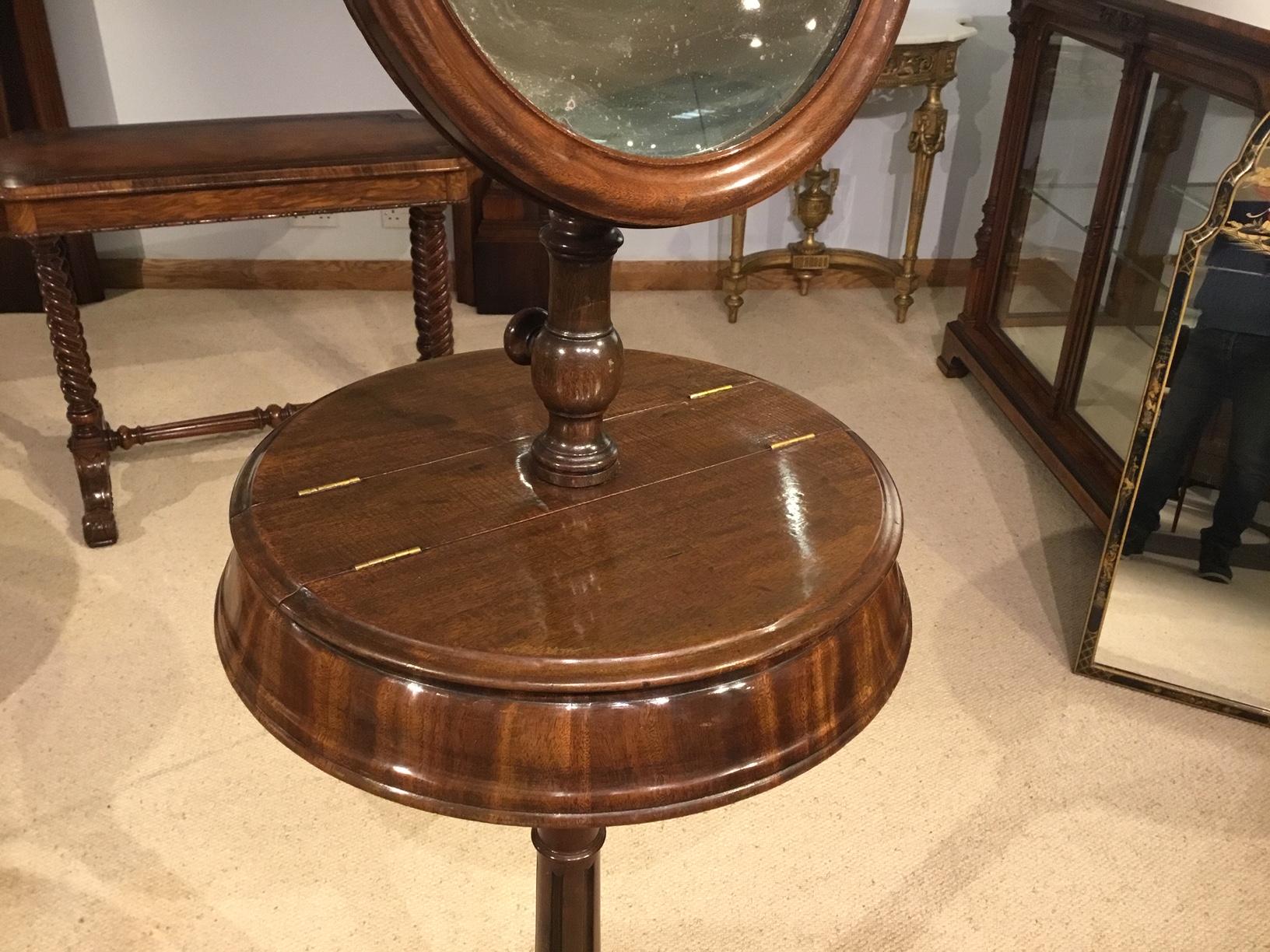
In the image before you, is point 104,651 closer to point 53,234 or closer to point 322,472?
point 53,234

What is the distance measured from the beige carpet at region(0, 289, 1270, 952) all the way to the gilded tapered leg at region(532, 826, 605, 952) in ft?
2.04

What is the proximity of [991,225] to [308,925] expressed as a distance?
2507mm

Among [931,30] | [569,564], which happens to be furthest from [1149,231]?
[569,564]

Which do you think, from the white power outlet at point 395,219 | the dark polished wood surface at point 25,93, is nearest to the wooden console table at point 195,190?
the dark polished wood surface at point 25,93

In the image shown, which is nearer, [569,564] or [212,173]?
[569,564]

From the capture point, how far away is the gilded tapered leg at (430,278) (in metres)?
→ 2.75

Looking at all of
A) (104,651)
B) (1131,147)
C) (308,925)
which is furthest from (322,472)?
(1131,147)

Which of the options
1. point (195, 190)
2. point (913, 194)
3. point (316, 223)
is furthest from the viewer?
point (316, 223)

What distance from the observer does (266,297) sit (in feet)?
12.9

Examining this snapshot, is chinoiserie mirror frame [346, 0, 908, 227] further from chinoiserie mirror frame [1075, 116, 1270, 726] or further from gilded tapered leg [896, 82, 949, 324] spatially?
gilded tapered leg [896, 82, 949, 324]

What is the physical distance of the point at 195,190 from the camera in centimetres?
238

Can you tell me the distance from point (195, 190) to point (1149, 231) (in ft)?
6.62

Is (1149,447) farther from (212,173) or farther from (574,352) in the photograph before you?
(212,173)

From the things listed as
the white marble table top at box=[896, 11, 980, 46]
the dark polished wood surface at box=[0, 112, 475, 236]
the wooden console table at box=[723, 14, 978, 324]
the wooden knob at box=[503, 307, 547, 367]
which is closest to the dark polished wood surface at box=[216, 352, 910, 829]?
the wooden knob at box=[503, 307, 547, 367]
